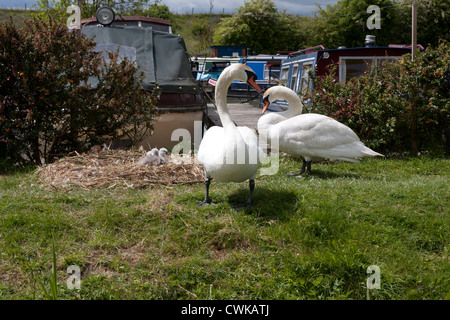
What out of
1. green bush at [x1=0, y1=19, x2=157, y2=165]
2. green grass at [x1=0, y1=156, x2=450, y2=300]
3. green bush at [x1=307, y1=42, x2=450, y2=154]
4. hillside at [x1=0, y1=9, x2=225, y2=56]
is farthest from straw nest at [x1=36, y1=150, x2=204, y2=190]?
hillside at [x1=0, y1=9, x2=225, y2=56]

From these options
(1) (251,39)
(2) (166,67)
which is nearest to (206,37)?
(1) (251,39)

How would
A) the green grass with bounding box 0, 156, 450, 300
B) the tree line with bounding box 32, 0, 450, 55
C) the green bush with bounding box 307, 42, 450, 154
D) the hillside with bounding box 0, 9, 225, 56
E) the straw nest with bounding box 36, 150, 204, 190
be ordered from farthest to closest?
the hillside with bounding box 0, 9, 225, 56, the tree line with bounding box 32, 0, 450, 55, the green bush with bounding box 307, 42, 450, 154, the straw nest with bounding box 36, 150, 204, 190, the green grass with bounding box 0, 156, 450, 300

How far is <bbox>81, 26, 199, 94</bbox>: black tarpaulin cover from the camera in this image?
441 inches

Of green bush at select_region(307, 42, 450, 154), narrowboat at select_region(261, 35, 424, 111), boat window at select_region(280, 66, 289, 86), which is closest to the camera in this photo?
green bush at select_region(307, 42, 450, 154)

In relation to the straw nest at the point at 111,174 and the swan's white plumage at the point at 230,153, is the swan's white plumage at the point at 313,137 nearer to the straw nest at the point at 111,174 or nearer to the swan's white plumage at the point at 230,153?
the straw nest at the point at 111,174

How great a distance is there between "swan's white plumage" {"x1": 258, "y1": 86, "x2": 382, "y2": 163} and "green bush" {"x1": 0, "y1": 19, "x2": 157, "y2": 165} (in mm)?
3196

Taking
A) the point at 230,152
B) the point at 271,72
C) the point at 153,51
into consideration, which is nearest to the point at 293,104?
the point at 230,152

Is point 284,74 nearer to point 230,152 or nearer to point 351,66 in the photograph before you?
point 351,66

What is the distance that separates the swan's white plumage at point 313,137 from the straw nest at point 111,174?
1385mm

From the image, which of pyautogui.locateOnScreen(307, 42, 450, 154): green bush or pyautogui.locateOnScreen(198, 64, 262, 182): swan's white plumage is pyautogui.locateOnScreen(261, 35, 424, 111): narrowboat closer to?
pyautogui.locateOnScreen(307, 42, 450, 154): green bush

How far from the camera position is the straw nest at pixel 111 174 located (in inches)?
257

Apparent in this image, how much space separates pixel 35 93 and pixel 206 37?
1805 inches
